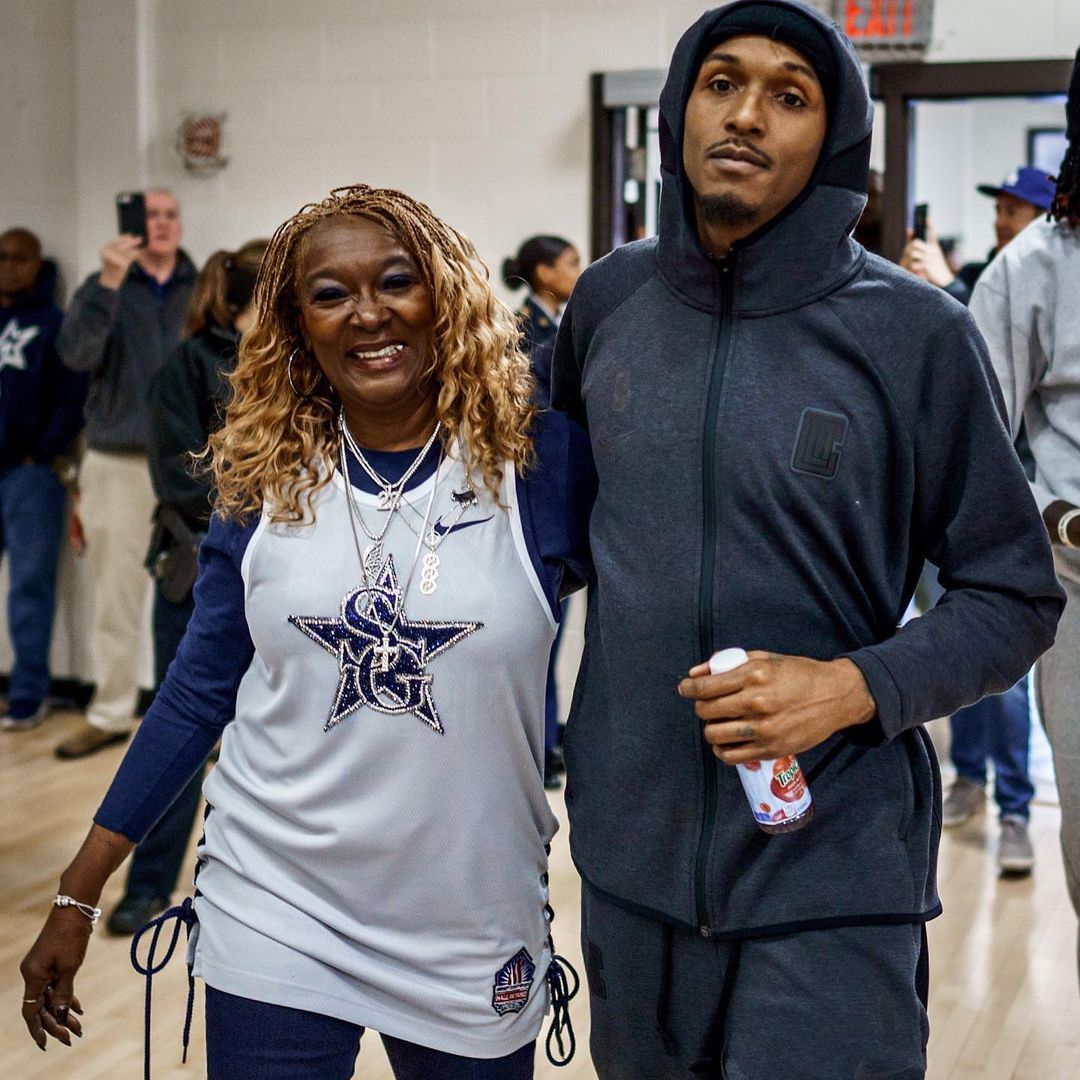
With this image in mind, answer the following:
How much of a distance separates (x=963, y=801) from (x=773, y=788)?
3517mm

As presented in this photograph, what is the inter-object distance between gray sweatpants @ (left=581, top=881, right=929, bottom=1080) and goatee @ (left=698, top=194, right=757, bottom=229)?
71cm

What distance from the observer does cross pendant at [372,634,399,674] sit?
1650 millimetres

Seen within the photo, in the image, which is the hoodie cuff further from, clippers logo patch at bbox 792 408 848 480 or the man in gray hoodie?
clippers logo patch at bbox 792 408 848 480

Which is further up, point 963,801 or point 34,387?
point 34,387

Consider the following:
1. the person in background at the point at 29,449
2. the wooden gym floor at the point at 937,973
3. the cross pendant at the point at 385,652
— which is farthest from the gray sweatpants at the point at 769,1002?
the person in background at the point at 29,449

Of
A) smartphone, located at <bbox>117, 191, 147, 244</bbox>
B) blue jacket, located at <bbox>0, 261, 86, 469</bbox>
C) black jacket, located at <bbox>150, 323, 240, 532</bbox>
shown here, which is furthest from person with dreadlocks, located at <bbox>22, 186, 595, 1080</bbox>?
blue jacket, located at <bbox>0, 261, 86, 469</bbox>

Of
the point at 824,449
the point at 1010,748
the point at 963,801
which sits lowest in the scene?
the point at 963,801

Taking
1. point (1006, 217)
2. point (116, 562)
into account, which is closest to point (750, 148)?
point (1006, 217)

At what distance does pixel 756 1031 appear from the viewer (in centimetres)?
150

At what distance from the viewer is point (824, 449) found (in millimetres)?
1489

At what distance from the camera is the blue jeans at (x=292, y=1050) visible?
163 centimetres

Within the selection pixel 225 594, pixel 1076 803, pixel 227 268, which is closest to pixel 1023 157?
pixel 227 268

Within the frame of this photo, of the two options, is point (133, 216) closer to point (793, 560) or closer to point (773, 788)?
point (793, 560)

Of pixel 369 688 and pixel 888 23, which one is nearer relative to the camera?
pixel 369 688
